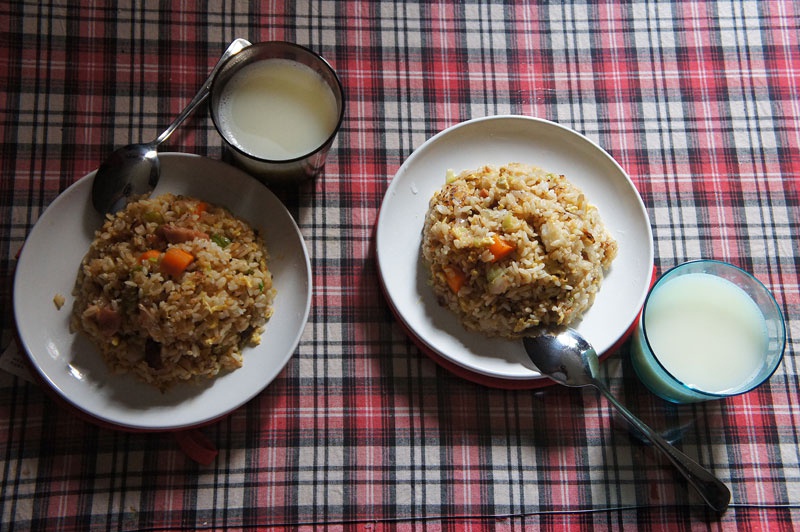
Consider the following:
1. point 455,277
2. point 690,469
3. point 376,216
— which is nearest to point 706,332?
point 690,469

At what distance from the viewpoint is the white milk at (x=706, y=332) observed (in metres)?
1.99

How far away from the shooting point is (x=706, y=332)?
79.5 inches

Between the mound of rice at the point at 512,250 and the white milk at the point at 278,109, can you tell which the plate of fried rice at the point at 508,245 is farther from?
the white milk at the point at 278,109

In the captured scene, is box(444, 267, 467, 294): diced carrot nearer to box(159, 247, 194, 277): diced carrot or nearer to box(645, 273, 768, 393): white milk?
box(645, 273, 768, 393): white milk

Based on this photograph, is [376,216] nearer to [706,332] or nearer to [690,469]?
[706,332]

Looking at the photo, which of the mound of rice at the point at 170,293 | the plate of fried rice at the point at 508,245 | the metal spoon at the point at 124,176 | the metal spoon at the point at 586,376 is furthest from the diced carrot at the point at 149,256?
the metal spoon at the point at 586,376

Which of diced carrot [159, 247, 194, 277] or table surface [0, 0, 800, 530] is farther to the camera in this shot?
table surface [0, 0, 800, 530]

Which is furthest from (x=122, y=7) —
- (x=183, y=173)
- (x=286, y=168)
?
(x=286, y=168)

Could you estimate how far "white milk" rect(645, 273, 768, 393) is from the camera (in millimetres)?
1993

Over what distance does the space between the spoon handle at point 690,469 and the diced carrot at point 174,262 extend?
3.89ft

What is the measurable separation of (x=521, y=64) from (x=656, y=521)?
1.53 meters

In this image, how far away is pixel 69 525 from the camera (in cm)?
199

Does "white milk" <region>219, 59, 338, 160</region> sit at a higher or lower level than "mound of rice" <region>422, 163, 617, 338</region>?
higher

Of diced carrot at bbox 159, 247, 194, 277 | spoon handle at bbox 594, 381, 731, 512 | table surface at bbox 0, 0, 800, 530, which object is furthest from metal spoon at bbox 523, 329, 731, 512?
diced carrot at bbox 159, 247, 194, 277
